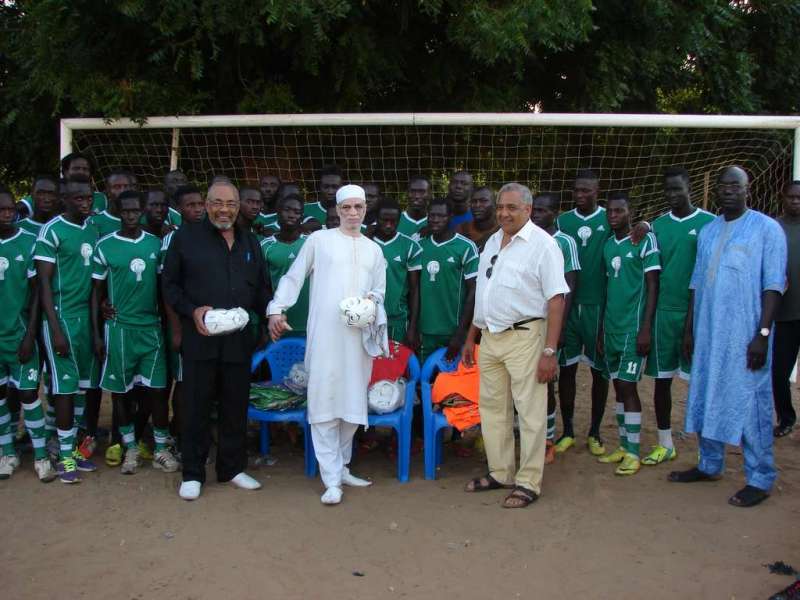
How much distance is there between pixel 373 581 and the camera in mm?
3898

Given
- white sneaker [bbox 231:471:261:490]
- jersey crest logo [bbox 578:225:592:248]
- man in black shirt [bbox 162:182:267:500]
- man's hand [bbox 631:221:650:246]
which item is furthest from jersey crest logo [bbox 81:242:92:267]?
man's hand [bbox 631:221:650:246]

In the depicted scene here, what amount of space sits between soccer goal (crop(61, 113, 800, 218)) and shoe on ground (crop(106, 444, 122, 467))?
151 inches

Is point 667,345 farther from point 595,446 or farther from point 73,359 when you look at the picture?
point 73,359

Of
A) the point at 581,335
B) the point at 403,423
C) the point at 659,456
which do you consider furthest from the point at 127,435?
the point at 659,456

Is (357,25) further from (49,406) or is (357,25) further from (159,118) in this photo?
(49,406)

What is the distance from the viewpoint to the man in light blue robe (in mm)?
4695

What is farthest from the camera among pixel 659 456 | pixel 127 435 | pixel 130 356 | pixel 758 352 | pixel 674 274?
pixel 659 456

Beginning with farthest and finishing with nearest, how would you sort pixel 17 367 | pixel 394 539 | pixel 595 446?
pixel 595 446 < pixel 17 367 < pixel 394 539

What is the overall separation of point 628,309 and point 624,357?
1.08 ft

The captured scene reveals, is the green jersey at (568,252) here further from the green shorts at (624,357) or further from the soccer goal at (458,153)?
the soccer goal at (458,153)

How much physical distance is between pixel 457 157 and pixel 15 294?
5619 millimetres

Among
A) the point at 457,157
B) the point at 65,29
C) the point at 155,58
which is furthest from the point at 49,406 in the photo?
the point at 457,157

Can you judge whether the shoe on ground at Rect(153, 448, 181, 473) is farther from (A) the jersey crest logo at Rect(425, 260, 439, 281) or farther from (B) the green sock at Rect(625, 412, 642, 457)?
(B) the green sock at Rect(625, 412, 642, 457)

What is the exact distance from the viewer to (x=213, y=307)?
4844 millimetres
